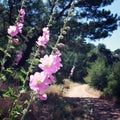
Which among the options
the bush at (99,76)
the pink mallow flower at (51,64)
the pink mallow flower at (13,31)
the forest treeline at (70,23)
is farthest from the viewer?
the bush at (99,76)

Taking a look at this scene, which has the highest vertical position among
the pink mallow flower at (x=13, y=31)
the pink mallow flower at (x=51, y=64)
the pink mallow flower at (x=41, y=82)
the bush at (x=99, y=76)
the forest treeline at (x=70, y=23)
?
the forest treeline at (x=70, y=23)

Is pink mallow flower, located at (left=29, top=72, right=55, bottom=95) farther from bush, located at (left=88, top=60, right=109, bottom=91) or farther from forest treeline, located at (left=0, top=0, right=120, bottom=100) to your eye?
bush, located at (left=88, top=60, right=109, bottom=91)

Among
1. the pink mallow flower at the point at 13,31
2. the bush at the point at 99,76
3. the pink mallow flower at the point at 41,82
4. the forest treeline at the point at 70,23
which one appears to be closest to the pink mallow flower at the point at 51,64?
the pink mallow flower at the point at 41,82

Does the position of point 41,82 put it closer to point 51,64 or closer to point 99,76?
point 51,64

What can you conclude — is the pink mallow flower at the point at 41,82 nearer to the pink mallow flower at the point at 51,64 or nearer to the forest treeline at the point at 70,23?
the pink mallow flower at the point at 51,64

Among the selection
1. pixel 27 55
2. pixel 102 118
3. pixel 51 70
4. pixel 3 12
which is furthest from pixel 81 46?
pixel 51 70

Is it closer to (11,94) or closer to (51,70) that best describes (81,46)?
(11,94)

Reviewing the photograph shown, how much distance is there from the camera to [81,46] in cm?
2522

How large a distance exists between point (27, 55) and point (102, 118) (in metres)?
9.28

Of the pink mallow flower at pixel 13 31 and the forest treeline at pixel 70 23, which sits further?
the forest treeline at pixel 70 23

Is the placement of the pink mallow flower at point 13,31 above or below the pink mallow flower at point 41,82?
above

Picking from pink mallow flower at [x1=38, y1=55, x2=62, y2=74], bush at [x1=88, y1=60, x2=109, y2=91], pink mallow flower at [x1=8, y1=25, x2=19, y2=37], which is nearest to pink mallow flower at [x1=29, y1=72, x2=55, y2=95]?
pink mallow flower at [x1=38, y1=55, x2=62, y2=74]

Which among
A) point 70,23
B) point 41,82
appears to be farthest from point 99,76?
point 41,82

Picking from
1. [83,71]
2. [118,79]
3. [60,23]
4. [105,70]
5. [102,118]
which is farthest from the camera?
[83,71]
